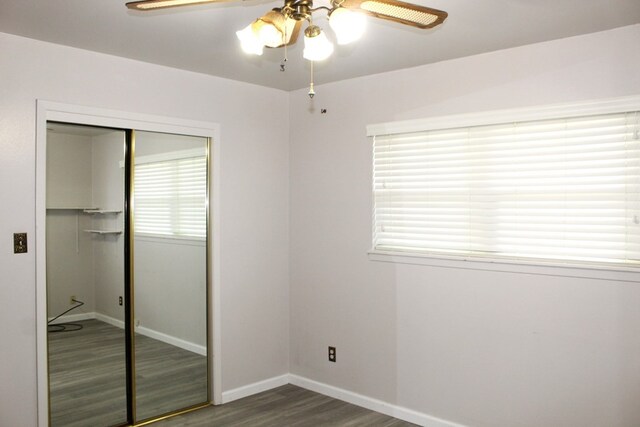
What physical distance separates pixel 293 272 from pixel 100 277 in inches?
62.6

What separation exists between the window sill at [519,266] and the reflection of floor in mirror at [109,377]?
1665 mm

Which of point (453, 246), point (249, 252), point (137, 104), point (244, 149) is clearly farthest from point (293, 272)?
point (137, 104)

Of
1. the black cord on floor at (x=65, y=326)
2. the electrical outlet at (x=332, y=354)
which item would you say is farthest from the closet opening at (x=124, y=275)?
the electrical outlet at (x=332, y=354)

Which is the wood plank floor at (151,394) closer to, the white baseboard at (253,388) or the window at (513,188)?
the white baseboard at (253,388)

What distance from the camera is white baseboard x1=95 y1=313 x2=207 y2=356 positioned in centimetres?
341

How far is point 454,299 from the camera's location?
340 centimetres

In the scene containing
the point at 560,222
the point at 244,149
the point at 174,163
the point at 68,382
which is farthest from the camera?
the point at 244,149

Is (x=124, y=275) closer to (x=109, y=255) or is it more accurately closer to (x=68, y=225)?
(x=109, y=255)

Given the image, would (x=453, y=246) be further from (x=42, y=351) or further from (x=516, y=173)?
(x=42, y=351)

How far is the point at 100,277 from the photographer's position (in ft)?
11.1

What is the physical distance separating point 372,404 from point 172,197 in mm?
2141

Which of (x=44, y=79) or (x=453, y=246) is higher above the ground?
(x=44, y=79)

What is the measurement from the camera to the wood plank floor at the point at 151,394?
3211 millimetres

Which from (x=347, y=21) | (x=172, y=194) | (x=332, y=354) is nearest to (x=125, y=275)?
(x=172, y=194)
